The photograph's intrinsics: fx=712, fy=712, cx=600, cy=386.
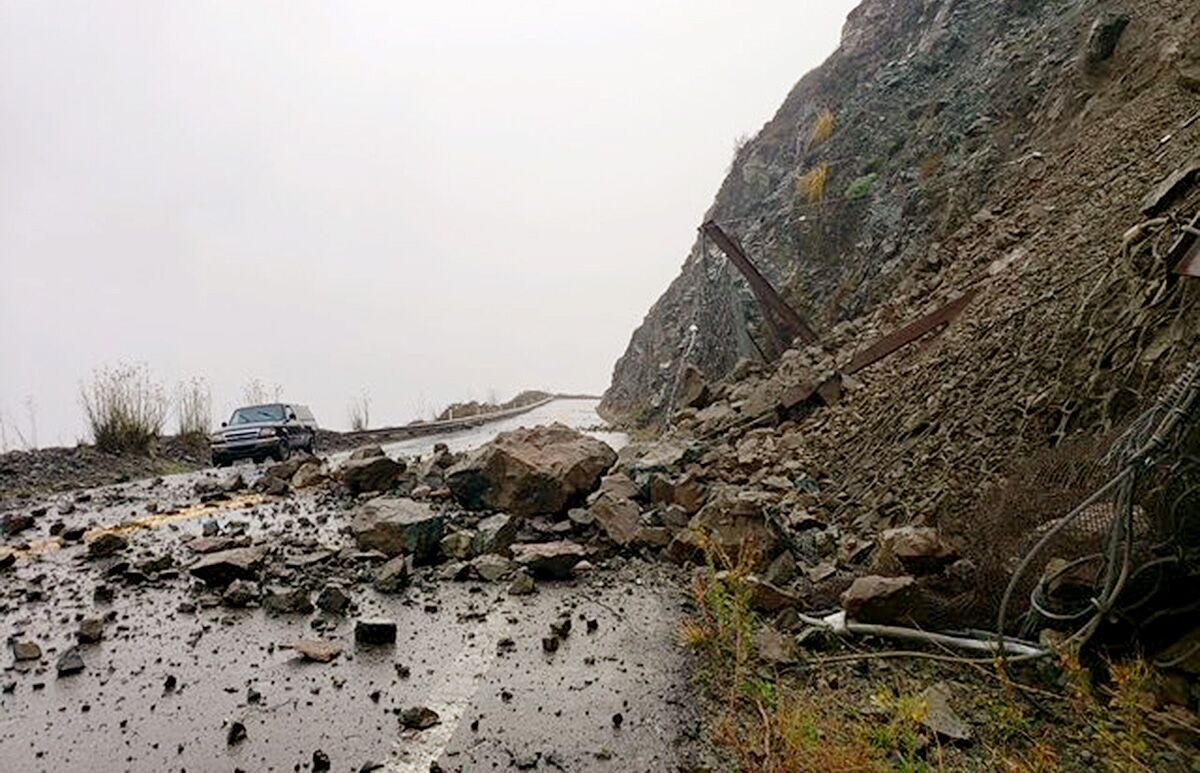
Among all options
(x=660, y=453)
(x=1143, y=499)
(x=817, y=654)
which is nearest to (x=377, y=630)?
(x=817, y=654)

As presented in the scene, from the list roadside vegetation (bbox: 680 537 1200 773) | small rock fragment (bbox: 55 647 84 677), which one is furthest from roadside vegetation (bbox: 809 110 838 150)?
small rock fragment (bbox: 55 647 84 677)

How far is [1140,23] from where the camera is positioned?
34.6ft

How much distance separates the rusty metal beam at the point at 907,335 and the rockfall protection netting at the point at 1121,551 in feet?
17.0

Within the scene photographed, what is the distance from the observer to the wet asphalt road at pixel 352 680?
3037mm

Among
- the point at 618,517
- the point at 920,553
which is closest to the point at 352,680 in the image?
the point at 618,517

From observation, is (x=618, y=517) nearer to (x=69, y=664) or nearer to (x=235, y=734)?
(x=235, y=734)

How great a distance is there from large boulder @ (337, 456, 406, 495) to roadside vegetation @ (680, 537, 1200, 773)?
602 cm

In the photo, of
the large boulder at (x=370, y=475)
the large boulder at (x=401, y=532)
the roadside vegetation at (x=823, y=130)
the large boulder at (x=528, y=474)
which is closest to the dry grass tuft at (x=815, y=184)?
the roadside vegetation at (x=823, y=130)

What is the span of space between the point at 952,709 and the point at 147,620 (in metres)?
4.80

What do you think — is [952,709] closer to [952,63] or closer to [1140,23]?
[1140,23]

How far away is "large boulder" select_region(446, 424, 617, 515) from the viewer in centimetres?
727

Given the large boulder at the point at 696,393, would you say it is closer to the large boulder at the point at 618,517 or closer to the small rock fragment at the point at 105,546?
the large boulder at the point at 618,517

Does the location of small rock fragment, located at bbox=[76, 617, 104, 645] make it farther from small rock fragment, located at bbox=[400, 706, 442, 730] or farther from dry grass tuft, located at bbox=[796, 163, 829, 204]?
dry grass tuft, located at bbox=[796, 163, 829, 204]

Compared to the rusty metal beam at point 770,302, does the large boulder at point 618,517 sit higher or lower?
lower
